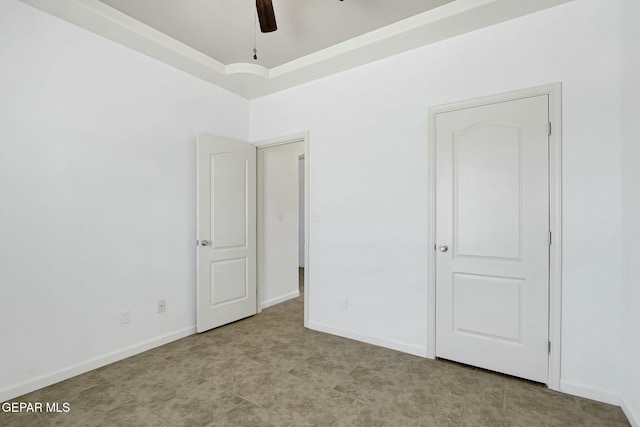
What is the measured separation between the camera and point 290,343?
299 cm

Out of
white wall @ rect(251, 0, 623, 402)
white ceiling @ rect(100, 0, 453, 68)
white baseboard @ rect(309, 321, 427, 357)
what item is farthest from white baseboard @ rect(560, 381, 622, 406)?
white ceiling @ rect(100, 0, 453, 68)

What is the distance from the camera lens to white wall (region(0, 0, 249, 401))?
2.15 meters

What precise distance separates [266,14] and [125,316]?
2.66 meters

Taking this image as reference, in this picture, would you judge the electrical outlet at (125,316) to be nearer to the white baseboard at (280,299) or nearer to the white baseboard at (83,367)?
the white baseboard at (83,367)

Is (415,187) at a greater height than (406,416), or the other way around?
(415,187)

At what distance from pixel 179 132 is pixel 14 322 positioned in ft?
6.58

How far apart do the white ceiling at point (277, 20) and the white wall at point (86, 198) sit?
1.67ft

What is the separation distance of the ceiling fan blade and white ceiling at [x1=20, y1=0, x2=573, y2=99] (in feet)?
2.00

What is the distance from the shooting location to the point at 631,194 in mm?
1851

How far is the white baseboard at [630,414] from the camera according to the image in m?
1.75

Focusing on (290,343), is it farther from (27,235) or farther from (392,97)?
(392,97)

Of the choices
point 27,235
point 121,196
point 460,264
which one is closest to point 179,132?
point 121,196

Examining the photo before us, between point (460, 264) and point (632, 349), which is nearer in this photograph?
point (632, 349)

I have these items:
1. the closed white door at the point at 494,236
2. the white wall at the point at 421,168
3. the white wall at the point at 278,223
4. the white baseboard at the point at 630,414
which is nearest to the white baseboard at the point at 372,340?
the white wall at the point at 421,168
